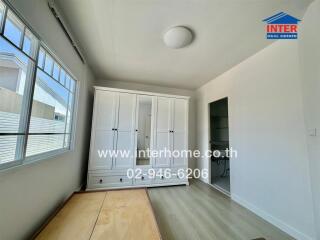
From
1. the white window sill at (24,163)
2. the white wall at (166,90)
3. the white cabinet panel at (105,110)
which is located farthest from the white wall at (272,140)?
the white window sill at (24,163)

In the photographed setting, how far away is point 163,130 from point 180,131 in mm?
445

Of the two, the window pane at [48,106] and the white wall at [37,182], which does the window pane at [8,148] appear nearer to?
the white wall at [37,182]

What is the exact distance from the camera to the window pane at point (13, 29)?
3.35 feet

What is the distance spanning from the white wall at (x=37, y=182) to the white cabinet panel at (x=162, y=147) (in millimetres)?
1699

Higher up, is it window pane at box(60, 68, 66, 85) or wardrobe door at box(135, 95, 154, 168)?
window pane at box(60, 68, 66, 85)

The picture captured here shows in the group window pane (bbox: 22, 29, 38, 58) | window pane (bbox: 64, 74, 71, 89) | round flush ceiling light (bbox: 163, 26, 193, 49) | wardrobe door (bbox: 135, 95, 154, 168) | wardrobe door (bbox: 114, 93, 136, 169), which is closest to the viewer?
window pane (bbox: 22, 29, 38, 58)

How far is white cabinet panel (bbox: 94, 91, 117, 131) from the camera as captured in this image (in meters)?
2.94

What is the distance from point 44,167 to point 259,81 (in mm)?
3200

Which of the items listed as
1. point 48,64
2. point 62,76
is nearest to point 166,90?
point 62,76

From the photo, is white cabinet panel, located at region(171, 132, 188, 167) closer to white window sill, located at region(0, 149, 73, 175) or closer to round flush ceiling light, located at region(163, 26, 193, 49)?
round flush ceiling light, located at region(163, 26, 193, 49)

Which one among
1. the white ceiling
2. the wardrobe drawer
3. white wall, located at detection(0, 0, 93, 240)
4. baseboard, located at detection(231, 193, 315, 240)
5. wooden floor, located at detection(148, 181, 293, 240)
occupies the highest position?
the white ceiling

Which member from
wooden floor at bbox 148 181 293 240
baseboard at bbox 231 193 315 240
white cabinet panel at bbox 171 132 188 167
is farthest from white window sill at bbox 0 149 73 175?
baseboard at bbox 231 193 315 240

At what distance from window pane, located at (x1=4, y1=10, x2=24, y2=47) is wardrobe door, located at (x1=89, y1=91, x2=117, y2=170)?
1.83 metres

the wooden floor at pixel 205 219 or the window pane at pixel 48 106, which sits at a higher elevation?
the window pane at pixel 48 106
